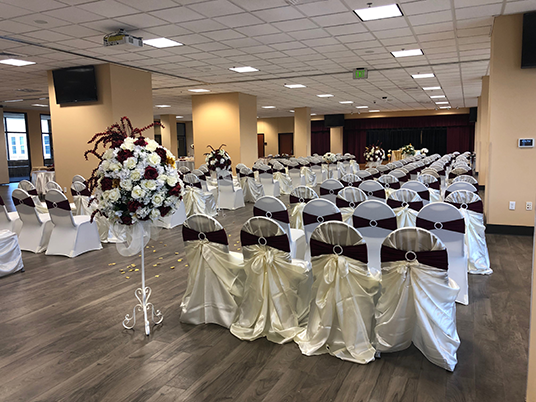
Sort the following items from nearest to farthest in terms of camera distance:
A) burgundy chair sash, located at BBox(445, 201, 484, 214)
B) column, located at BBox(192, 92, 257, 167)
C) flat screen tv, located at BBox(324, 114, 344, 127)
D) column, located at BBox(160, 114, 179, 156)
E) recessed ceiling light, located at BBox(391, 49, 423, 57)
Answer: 1. burgundy chair sash, located at BBox(445, 201, 484, 214)
2. recessed ceiling light, located at BBox(391, 49, 423, 57)
3. column, located at BBox(192, 92, 257, 167)
4. column, located at BBox(160, 114, 179, 156)
5. flat screen tv, located at BBox(324, 114, 344, 127)

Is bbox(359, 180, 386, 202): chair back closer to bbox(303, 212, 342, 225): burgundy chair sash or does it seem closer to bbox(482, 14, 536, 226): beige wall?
bbox(303, 212, 342, 225): burgundy chair sash

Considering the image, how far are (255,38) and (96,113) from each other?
4.93m

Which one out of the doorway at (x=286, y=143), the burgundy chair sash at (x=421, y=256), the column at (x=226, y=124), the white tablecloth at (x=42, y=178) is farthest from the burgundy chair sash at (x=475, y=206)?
the doorway at (x=286, y=143)

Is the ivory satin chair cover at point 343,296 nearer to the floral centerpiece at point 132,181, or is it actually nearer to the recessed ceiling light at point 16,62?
the floral centerpiece at point 132,181

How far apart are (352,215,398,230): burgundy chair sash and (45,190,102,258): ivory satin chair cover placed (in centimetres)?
411

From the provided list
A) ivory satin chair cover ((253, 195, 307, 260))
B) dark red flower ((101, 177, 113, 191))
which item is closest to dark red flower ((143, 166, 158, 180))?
dark red flower ((101, 177, 113, 191))

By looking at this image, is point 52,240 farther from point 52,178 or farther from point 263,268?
point 52,178

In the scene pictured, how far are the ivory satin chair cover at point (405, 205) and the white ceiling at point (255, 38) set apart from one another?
2695 mm

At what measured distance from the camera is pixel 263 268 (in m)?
3.61

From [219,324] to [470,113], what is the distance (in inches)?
973

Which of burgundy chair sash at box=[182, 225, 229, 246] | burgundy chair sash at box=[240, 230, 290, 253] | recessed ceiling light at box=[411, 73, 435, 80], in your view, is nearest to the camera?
burgundy chair sash at box=[240, 230, 290, 253]

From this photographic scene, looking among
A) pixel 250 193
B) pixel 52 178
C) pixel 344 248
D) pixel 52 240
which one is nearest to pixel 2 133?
pixel 52 178

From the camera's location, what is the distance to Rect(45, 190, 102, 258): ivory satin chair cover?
6.18 m

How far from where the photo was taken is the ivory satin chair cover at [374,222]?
4301mm
